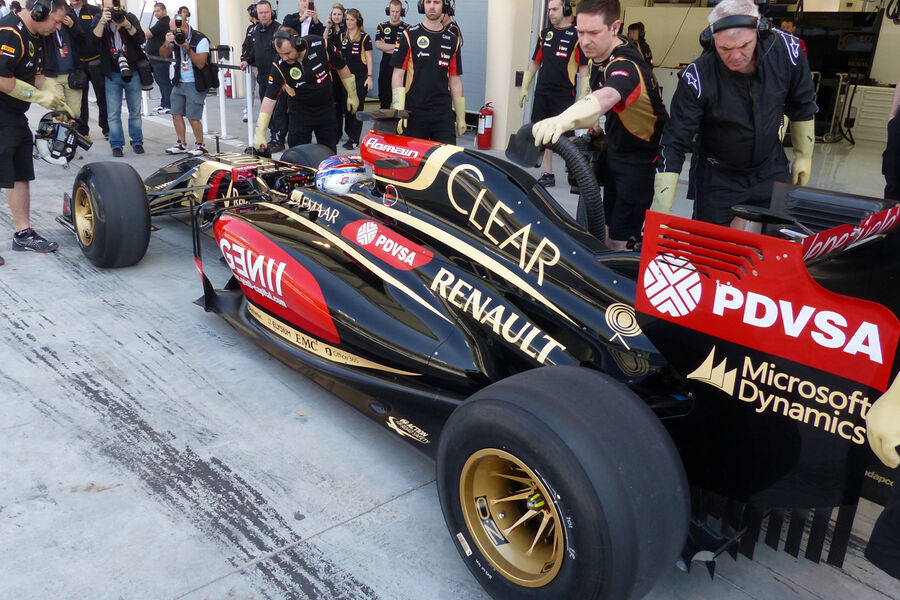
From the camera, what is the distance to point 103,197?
448 cm

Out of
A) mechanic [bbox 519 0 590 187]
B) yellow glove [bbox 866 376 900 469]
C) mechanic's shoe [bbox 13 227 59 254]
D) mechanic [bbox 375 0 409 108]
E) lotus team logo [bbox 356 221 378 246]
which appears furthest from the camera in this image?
mechanic [bbox 375 0 409 108]

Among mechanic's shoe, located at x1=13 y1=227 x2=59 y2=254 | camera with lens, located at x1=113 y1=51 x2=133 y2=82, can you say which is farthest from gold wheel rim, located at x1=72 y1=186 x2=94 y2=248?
camera with lens, located at x1=113 y1=51 x2=133 y2=82

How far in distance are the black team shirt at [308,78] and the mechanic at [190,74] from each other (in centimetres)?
215

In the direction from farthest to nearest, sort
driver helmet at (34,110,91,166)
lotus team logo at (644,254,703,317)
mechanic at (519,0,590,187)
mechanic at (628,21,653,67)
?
mechanic at (628,21,653,67), mechanic at (519,0,590,187), driver helmet at (34,110,91,166), lotus team logo at (644,254,703,317)

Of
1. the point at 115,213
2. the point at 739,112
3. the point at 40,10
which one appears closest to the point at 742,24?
the point at 739,112

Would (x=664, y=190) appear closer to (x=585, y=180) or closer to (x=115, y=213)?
(x=585, y=180)

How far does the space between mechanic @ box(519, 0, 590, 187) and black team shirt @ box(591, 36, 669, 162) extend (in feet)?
11.2

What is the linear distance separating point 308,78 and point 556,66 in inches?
106

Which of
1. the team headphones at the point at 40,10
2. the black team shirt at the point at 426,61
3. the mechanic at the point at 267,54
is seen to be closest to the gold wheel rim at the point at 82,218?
the team headphones at the point at 40,10

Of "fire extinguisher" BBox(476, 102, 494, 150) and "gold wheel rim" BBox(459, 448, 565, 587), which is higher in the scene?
"fire extinguisher" BBox(476, 102, 494, 150)

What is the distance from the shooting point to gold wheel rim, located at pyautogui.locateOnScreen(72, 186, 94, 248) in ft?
16.1

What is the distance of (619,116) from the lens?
3.79 metres

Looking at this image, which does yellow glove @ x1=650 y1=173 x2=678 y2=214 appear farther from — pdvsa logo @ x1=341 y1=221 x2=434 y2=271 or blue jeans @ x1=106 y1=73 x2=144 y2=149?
blue jeans @ x1=106 y1=73 x2=144 y2=149

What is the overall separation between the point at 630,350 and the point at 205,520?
1608 mm
